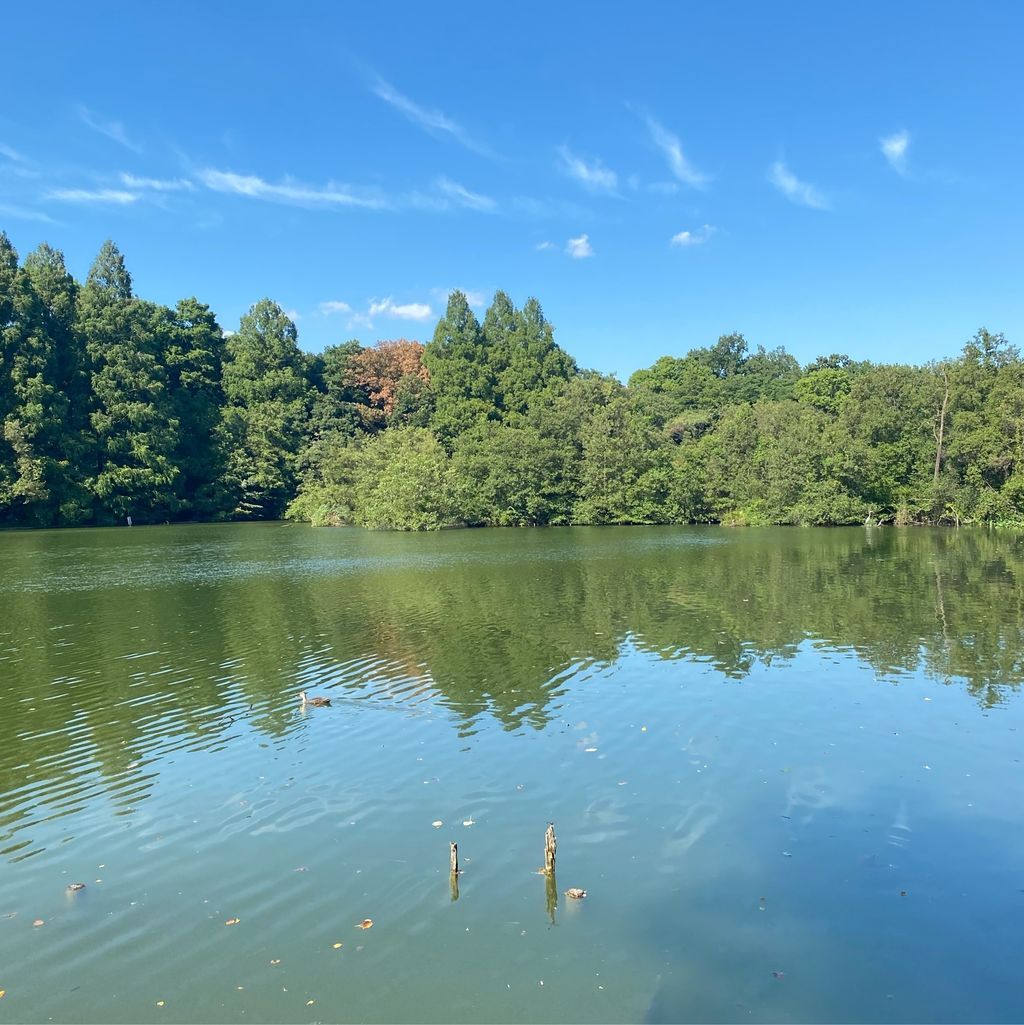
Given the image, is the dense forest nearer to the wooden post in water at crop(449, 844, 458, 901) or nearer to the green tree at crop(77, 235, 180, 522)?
the green tree at crop(77, 235, 180, 522)

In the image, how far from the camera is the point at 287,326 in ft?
313

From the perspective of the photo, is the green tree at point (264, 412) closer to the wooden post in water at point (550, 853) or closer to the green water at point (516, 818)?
the green water at point (516, 818)

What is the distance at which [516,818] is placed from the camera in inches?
351

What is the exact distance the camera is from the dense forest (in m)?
63.4

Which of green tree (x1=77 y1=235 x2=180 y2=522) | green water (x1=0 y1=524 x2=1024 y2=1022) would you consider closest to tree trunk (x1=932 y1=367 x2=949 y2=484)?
green water (x1=0 y1=524 x2=1024 y2=1022)

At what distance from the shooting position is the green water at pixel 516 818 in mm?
6078

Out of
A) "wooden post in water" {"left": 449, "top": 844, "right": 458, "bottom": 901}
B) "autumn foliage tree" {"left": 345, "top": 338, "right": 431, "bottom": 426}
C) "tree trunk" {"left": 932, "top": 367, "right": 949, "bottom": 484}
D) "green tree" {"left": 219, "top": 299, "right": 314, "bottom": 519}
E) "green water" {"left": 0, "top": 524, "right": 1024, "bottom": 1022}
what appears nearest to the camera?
"green water" {"left": 0, "top": 524, "right": 1024, "bottom": 1022}

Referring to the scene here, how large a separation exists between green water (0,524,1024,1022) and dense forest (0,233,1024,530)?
45.1 metres

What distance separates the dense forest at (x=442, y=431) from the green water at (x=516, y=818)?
45.1 meters

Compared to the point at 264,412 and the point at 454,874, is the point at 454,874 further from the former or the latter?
the point at 264,412

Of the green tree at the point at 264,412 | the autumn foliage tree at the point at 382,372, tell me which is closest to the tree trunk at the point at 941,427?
the autumn foliage tree at the point at 382,372

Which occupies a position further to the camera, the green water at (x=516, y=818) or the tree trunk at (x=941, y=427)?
the tree trunk at (x=941, y=427)

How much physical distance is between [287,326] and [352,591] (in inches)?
2957

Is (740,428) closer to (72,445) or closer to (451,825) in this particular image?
(72,445)
